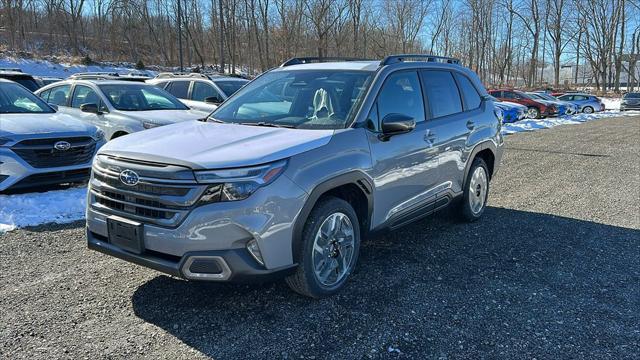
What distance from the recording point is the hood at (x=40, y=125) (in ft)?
21.5

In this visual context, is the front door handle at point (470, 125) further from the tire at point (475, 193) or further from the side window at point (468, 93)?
the tire at point (475, 193)

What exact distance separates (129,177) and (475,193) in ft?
12.9

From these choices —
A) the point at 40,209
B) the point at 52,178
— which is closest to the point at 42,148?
the point at 52,178

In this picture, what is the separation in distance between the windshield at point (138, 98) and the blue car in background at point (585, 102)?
94.2ft

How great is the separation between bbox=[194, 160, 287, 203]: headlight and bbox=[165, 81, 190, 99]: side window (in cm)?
981

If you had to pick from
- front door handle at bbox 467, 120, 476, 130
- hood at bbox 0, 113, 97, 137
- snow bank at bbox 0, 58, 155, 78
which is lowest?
front door handle at bbox 467, 120, 476, 130

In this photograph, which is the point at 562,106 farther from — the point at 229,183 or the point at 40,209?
the point at 229,183

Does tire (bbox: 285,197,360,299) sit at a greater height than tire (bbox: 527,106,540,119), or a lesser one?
lesser

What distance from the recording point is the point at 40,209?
19.4ft

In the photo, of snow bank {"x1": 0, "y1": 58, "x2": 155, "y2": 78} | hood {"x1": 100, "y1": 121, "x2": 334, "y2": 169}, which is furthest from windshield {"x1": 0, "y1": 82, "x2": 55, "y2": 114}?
snow bank {"x1": 0, "y1": 58, "x2": 155, "y2": 78}

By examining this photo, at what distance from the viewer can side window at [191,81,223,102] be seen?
12.0m

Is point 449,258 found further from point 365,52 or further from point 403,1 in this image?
point 403,1

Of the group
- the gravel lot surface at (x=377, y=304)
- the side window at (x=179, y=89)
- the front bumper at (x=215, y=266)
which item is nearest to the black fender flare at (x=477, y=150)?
the gravel lot surface at (x=377, y=304)

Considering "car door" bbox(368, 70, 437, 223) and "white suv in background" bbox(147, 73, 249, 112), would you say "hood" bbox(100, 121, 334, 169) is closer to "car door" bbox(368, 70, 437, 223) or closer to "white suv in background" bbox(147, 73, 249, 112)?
"car door" bbox(368, 70, 437, 223)
